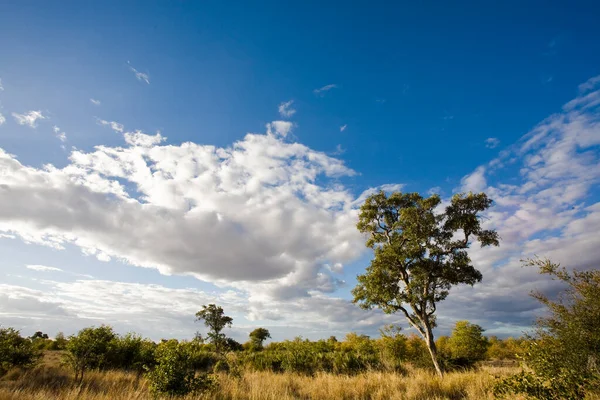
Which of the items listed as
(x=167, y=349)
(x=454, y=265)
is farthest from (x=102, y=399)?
(x=454, y=265)

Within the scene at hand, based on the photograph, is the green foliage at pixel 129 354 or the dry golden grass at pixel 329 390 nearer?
the dry golden grass at pixel 329 390

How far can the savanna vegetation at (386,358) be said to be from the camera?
7.50 meters

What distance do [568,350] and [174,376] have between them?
11.0 m

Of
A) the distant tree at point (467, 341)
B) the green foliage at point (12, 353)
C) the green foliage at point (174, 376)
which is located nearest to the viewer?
the green foliage at point (174, 376)

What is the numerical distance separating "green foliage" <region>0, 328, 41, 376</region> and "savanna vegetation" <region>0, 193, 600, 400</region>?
0.18ft

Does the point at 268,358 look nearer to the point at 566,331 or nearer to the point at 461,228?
the point at 461,228

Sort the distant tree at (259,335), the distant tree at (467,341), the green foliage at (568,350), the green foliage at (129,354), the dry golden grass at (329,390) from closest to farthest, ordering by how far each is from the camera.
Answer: the green foliage at (568,350) → the dry golden grass at (329,390) → the green foliage at (129,354) → the distant tree at (467,341) → the distant tree at (259,335)

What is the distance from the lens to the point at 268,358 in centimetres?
2558

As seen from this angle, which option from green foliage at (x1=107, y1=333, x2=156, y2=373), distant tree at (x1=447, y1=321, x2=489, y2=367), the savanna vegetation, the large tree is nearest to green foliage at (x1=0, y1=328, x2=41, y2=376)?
the savanna vegetation

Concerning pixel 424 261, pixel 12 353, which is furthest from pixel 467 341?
pixel 12 353

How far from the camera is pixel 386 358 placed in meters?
25.7

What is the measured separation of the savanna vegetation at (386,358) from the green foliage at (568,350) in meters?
0.02

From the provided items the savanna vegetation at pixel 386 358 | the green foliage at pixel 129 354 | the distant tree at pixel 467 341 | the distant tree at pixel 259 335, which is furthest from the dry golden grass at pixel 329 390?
the distant tree at pixel 259 335

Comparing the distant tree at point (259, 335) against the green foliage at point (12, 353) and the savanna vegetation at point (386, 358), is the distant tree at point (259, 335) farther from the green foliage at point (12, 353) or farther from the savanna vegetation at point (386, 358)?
the green foliage at point (12, 353)
